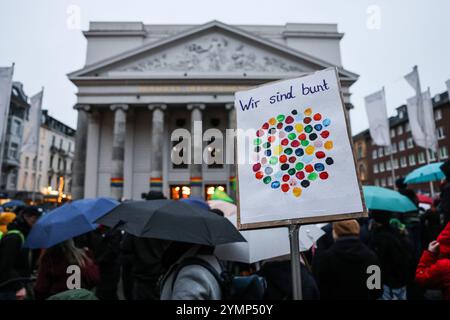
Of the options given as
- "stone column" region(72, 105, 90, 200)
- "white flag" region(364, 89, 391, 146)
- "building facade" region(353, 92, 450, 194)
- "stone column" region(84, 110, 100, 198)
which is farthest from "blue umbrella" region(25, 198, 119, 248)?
"building facade" region(353, 92, 450, 194)

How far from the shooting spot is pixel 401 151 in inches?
2269

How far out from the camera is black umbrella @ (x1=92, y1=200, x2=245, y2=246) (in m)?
2.65

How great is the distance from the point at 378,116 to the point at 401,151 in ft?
148

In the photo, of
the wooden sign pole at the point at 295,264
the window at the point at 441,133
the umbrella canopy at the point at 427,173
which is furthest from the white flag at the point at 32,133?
the window at the point at 441,133

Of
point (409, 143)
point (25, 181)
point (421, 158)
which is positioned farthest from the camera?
point (409, 143)

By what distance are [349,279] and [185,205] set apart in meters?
1.84

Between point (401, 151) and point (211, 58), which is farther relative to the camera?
point (401, 151)

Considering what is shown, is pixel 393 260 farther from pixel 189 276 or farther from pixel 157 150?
pixel 157 150

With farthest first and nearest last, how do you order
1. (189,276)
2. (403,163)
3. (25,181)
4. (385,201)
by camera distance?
1. (403,163)
2. (25,181)
3. (385,201)
4. (189,276)

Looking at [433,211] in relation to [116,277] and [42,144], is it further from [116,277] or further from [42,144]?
[42,144]

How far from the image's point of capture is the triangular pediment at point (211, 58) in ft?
90.0

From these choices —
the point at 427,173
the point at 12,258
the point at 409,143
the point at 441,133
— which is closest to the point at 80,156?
the point at 12,258

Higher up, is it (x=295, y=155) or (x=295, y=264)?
(x=295, y=155)

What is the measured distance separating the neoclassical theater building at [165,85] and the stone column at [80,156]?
8cm
